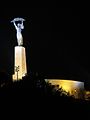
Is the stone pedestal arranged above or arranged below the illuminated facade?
above

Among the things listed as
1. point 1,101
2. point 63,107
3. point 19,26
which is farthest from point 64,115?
point 19,26

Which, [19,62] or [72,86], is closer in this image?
[19,62]

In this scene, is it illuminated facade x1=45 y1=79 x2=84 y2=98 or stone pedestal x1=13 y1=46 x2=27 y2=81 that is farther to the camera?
stone pedestal x1=13 y1=46 x2=27 y2=81

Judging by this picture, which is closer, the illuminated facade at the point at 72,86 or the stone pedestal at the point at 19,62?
the illuminated facade at the point at 72,86

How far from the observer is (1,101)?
16562 millimetres

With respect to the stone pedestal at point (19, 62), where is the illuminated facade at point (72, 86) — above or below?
below

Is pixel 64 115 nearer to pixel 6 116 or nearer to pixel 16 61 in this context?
pixel 6 116

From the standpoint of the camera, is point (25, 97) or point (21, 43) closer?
point (25, 97)

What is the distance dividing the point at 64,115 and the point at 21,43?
34.9m

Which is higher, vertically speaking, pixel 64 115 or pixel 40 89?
pixel 40 89

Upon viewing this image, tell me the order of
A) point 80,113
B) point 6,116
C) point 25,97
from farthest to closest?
point 80,113 → point 25,97 → point 6,116

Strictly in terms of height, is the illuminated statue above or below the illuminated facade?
above

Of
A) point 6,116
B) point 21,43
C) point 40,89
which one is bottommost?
point 6,116

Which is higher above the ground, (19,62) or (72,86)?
(19,62)
